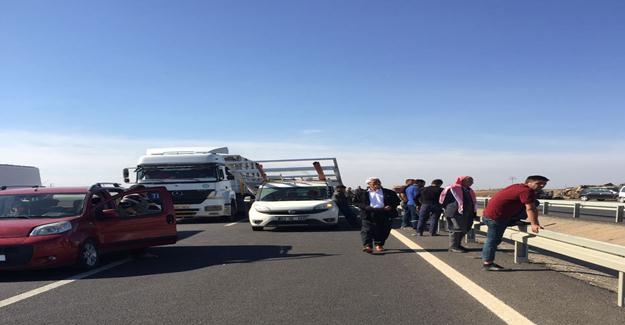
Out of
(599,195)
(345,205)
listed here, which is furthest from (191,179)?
(599,195)

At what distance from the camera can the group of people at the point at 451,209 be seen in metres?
8.02

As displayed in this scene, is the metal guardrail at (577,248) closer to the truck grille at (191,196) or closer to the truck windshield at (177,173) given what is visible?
the truck grille at (191,196)

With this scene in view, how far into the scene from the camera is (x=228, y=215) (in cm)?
2047

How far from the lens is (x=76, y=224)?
27.7 ft

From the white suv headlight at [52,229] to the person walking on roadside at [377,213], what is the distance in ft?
16.9

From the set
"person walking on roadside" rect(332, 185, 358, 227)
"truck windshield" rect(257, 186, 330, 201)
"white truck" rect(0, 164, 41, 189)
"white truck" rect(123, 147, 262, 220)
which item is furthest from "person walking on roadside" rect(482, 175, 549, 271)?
"white truck" rect(0, 164, 41, 189)

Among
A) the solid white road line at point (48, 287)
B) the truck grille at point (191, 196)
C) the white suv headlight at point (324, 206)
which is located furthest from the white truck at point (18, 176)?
the solid white road line at point (48, 287)

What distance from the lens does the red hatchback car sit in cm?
782

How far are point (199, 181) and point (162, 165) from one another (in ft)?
4.78

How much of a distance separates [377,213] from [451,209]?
4.54 feet

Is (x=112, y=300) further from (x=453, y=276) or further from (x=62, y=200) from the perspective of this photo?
(x=453, y=276)

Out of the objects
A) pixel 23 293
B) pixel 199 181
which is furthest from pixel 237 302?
pixel 199 181

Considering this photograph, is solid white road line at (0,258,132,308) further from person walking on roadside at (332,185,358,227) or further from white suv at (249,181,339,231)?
person walking on roadside at (332,185,358,227)

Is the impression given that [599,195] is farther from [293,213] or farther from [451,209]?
[451,209]
